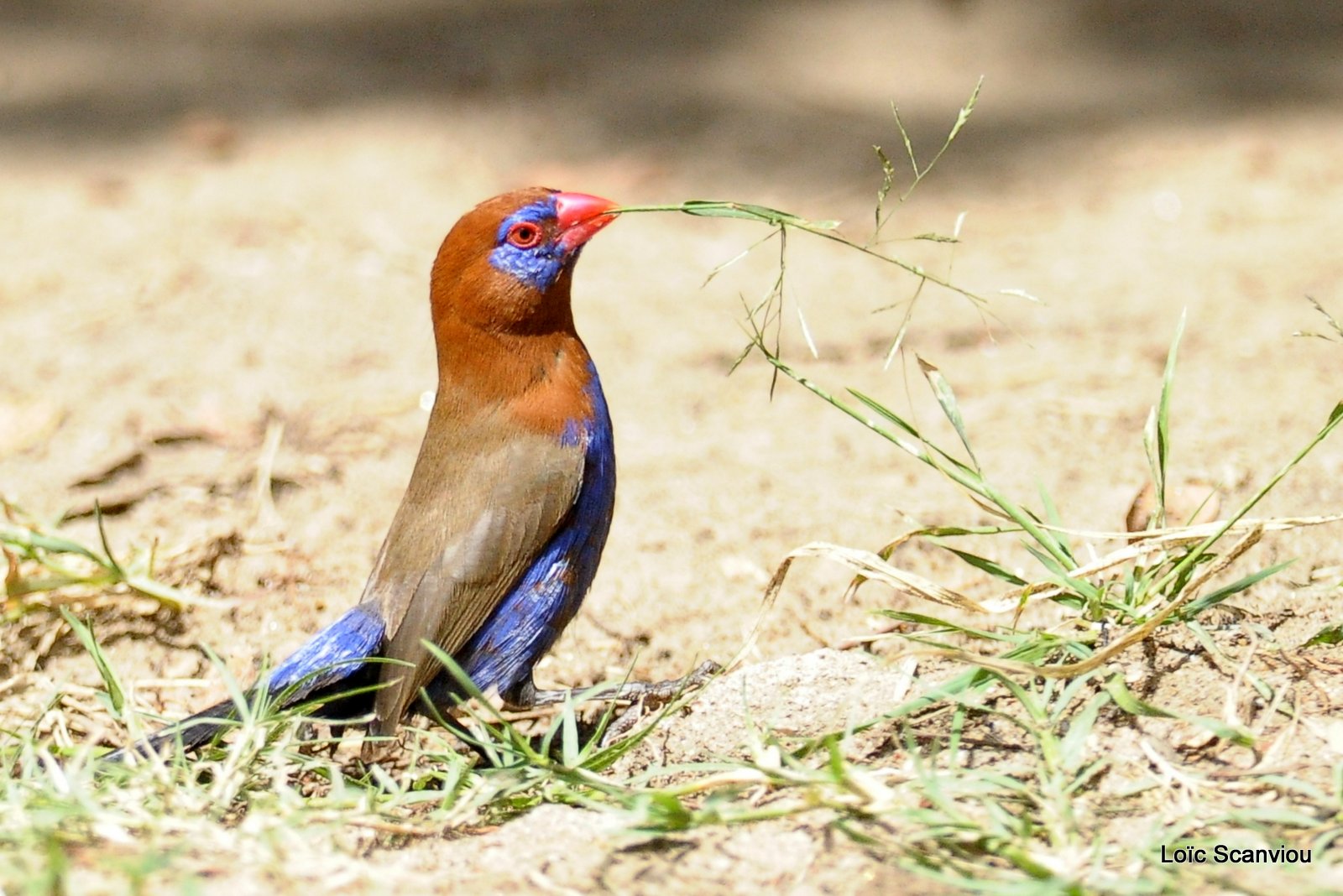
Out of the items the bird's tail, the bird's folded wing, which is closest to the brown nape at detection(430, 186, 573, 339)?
the bird's folded wing

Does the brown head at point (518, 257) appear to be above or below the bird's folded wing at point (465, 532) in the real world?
above

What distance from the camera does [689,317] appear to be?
532 cm

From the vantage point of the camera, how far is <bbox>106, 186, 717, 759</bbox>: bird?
3.03 meters

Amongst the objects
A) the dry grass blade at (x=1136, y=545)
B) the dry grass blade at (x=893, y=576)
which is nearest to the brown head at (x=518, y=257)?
the dry grass blade at (x=893, y=576)

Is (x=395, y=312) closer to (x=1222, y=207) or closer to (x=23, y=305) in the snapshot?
(x=23, y=305)

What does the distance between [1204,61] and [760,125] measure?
2.23 meters

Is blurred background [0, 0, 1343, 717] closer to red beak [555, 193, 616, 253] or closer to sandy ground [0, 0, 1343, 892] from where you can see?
sandy ground [0, 0, 1343, 892]

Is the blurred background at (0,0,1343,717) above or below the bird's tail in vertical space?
above

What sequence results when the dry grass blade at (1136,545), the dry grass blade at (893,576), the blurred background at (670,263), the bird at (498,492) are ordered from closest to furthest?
1. the dry grass blade at (1136,545)
2. the dry grass blade at (893,576)
3. the bird at (498,492)
4. the blurred background at (670,263)

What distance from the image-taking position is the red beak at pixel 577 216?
321cm

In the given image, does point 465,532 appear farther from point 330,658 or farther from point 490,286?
point 490,286

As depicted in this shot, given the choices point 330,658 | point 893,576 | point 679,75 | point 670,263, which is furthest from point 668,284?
point 893,576

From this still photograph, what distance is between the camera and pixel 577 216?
3215mm

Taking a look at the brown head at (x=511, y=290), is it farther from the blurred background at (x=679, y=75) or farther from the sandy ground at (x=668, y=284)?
the blurred background at (x=679, y=75)
